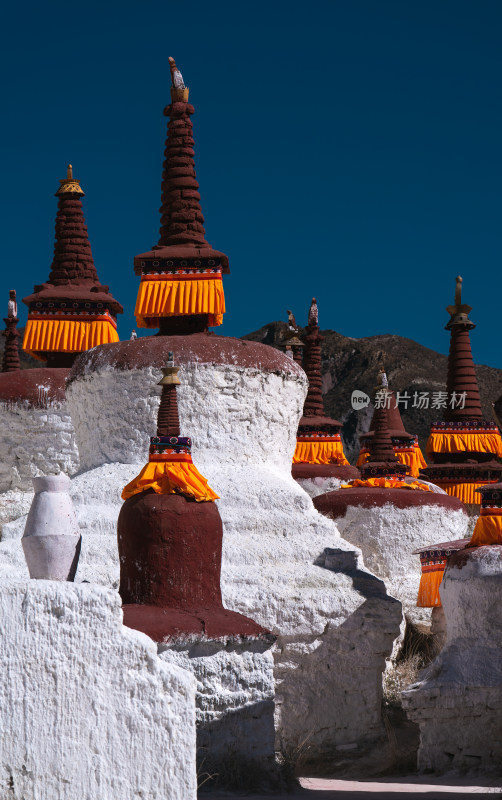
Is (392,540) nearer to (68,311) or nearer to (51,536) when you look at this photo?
(68,311)

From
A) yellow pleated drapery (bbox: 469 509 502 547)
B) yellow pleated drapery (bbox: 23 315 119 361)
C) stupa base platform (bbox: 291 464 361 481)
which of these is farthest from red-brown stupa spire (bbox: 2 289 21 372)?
yellow pleated drapery (bbox: 469 509 502 547)

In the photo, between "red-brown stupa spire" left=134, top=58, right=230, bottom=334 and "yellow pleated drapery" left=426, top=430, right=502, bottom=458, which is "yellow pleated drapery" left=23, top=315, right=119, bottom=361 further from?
"yellow pleated drapery" left=426, top=430, right=502, bottom=458

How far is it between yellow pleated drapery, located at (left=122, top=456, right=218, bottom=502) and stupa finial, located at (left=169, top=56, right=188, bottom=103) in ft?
19.6

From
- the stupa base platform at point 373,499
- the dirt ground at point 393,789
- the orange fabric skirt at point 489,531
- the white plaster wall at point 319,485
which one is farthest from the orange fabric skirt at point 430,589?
the white plaster wall at point 319,485

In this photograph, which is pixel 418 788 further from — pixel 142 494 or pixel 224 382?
pixel 224 382

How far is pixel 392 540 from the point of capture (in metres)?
16.1

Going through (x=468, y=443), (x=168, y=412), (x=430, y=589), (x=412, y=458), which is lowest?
(x=430, y=589)

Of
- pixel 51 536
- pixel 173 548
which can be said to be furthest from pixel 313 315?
pixel 51 536

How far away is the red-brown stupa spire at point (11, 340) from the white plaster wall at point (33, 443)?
3292 millimetres

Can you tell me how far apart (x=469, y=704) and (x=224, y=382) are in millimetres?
4302

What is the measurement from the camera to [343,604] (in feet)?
40.2

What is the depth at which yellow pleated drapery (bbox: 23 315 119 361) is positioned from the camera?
1739 centimetres

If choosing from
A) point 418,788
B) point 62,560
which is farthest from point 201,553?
point 418,788

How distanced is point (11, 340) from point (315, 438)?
18.2 ft
